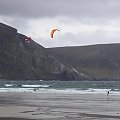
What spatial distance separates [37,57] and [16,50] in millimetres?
10944

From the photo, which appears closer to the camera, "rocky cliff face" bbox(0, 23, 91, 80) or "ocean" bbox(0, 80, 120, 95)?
"ocean" bbox(0, 80, 120, 95)

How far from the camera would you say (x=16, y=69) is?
166 meters

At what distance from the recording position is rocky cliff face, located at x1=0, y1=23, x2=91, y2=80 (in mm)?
165875

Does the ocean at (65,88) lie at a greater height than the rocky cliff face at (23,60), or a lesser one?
lesser

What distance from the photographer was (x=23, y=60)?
16825 centimetres

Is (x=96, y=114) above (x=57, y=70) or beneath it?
beneath

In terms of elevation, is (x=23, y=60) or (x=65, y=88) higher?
(x=23, y=60)

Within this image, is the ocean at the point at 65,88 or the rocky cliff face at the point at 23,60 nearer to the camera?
the ocean at the point at 65,88

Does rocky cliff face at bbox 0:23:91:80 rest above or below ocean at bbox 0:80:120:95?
above

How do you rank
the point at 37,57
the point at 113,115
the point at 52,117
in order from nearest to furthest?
1. the point at 52,117
2. the point at 113,115
3. the point at 37,57

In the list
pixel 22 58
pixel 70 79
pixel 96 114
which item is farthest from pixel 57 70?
pixel 96 114

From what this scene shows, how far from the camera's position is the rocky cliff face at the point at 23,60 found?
544 feet

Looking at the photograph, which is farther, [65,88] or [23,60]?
[23,60]

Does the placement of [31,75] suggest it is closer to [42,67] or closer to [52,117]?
[42,67]
